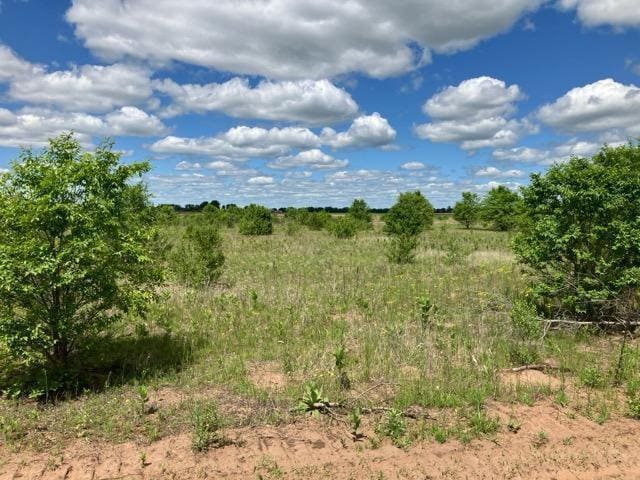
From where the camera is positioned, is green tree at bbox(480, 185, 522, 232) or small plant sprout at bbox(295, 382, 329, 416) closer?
small plant sprout at bbox(295, 382, 329, 416)

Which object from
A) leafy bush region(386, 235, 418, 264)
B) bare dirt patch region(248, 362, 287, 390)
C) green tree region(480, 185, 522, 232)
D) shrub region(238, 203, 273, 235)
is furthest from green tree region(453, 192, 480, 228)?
bare dirt patch region(248, 362, 287, 390)

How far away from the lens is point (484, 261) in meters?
17.3

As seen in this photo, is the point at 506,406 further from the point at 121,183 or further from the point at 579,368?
the point at 121,183

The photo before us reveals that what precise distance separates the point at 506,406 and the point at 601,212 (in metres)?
4.76

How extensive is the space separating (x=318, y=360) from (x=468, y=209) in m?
49.0

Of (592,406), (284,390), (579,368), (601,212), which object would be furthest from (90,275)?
(601,212)

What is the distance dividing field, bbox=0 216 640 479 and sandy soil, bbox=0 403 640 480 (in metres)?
0.02

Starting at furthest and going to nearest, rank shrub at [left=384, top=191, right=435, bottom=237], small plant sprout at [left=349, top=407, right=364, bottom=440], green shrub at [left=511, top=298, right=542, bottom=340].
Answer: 1. shrub at [left=384, top=191, right=435, bottom=237]
2. green shrub at [left=511, top=298, right=542, bottom=340]
3. small plant sprout at [left=349, top=407, right=364, bottom=440]

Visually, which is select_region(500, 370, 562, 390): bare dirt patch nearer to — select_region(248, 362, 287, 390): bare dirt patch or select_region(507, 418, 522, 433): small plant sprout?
select_region(507, 418, 522, 433): small plant sprout

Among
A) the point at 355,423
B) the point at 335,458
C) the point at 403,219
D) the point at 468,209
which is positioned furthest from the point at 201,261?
the point at 468,209

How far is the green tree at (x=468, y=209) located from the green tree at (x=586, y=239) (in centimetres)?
4392

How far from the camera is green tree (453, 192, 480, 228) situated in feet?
173

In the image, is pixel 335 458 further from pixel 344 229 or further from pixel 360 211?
pixel 360 211

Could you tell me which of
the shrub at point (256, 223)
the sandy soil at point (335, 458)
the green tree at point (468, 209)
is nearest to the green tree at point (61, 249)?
the sandy soil at point (335, 458)
